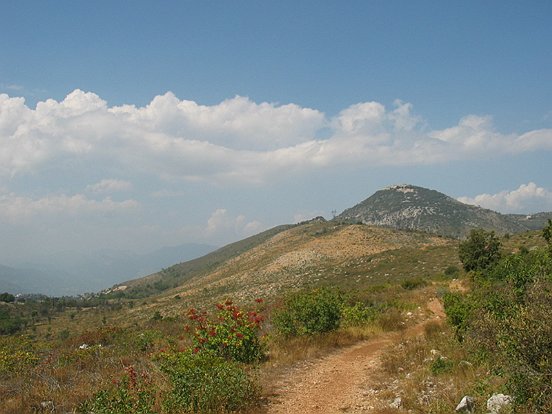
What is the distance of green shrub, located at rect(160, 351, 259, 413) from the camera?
25.0ft

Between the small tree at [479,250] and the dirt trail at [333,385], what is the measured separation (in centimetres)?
1988

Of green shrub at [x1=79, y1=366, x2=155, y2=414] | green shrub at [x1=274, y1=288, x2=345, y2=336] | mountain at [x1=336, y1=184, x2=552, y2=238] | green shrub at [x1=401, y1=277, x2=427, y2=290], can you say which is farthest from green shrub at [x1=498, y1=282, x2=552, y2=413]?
mountain at [x1=336, y1=184, x2=552, y2=238]

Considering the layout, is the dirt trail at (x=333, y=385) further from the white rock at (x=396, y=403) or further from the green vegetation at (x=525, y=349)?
the green vegetation at (x=525, y=349)

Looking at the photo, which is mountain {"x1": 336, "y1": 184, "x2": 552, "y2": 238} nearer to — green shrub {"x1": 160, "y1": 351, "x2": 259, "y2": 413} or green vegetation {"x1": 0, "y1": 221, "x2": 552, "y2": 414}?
green vegetation {"x1": 0, "y1": 221, "x2": 552, "y2": 414}

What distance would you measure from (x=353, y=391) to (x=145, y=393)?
4441 millimetres

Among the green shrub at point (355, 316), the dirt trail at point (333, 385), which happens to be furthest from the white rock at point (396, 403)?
the green shrub at point (355, 316)

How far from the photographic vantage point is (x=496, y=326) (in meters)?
8.23

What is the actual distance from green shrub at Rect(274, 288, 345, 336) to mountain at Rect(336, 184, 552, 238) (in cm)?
12846

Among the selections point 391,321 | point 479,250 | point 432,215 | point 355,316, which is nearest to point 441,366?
point 355,316

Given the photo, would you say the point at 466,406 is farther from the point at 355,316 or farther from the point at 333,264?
the point at 333,264

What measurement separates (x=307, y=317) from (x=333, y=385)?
4.95 m

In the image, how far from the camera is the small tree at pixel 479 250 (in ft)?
101

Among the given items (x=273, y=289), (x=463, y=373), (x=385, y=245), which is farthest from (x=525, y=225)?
(x=463, y=373)

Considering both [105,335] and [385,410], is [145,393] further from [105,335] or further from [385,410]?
[105,335]
